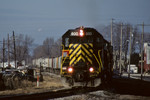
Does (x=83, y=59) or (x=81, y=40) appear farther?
(x=81, y=40)

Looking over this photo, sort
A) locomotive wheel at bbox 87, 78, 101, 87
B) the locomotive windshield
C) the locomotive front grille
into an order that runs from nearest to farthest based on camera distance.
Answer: locomotive wheel at bbox 87, 78, 101, 87 < the locomotive front grille < the locomotive windshield

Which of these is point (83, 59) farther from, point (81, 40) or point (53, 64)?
point (53, 64)

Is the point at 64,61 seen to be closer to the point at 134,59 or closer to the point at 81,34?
→ the point at 81,34

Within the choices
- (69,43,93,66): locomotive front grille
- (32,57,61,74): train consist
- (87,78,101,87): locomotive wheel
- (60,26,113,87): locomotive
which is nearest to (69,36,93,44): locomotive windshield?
(60,26,113,87): locomotive

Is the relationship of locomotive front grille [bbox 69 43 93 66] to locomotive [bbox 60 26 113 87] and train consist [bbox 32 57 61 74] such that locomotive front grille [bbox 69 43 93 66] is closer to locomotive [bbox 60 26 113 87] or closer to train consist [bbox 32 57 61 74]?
locomotive [bbox 60 26 113 87]

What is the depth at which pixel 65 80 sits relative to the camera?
14.7 metres

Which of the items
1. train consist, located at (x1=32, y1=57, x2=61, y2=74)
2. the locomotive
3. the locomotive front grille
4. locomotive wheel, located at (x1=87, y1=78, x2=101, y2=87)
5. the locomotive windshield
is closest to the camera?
locomotive wheel, located at (x1=87, y1=78, x2=101, y2=87)

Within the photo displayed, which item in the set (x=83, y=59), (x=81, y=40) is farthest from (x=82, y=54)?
(x=81, y=40)

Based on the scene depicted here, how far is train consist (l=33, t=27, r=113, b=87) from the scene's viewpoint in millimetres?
14227

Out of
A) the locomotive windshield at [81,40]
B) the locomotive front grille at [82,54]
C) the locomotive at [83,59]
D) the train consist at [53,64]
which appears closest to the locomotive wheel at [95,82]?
the locomotive at [83,59]

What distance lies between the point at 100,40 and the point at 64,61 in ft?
8.46

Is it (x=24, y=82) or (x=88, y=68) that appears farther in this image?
(x=24, y=82)

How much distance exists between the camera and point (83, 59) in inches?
576

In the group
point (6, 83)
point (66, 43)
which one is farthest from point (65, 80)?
point (6, 83)
